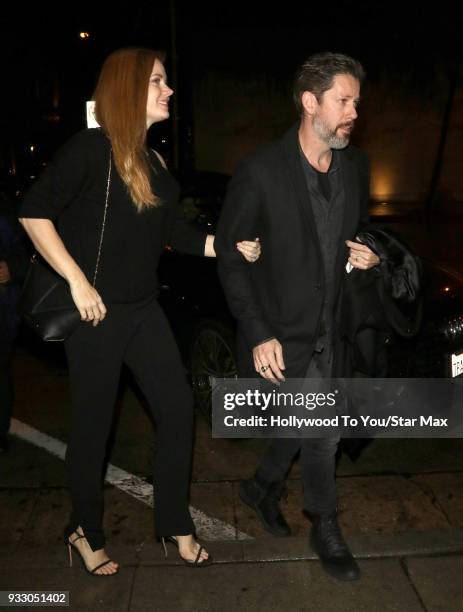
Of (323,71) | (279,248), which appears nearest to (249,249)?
(279,248)

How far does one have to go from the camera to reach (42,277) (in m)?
2.99

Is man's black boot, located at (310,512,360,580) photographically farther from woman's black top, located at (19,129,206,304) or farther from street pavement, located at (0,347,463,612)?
woman's black top, located at (19,129,206,304)

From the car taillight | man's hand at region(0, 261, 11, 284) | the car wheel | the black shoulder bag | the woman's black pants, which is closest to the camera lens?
the black shoulder bag

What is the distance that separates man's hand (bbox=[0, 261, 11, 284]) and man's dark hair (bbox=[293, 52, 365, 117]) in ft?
6.82

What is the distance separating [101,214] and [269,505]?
1682 millimetres

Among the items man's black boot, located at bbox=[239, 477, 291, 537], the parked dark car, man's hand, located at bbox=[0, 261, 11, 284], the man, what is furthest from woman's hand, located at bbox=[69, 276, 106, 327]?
the parked dark car

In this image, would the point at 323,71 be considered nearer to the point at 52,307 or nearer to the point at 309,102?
the point at 309,102

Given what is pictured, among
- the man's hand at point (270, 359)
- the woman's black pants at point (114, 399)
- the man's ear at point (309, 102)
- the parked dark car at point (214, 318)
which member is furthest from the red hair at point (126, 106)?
the parked dark car at point (214, 318)

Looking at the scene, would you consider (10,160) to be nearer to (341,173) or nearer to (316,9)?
(316,9)

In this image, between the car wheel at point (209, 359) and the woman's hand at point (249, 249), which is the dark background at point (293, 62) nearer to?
the car wheel at point (209, 359)

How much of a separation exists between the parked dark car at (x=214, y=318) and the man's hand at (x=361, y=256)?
4.01 ft

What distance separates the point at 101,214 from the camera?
2.90 meters

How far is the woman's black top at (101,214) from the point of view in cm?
281

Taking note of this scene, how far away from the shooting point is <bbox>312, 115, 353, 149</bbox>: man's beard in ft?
9.96
